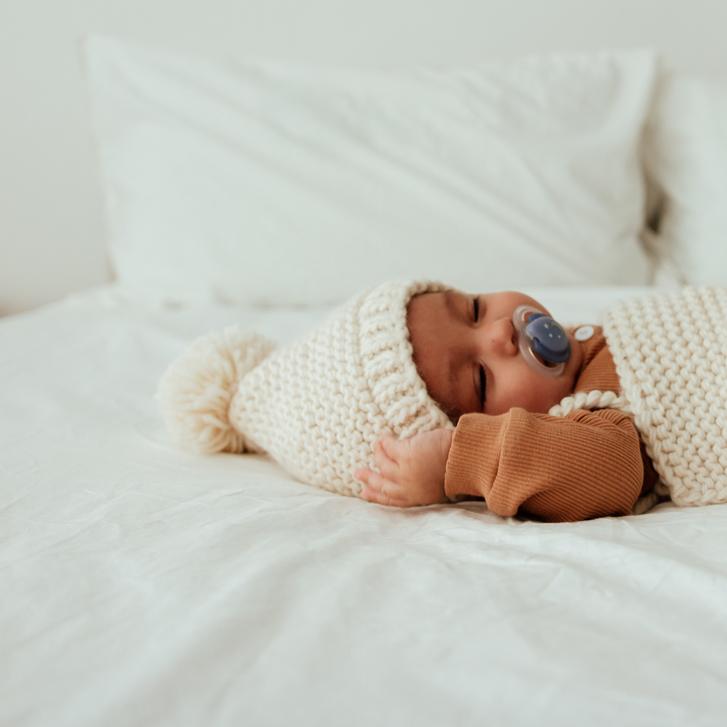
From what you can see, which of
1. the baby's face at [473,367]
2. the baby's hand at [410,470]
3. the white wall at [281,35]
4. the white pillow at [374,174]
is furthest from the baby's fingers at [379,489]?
the white wall at [281,35]

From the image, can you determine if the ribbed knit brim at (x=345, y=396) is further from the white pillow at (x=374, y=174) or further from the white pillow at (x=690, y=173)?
the white pillow at (x=690, y=173)

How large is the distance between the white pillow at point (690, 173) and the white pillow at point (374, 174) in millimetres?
71

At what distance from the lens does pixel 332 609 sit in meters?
0.56

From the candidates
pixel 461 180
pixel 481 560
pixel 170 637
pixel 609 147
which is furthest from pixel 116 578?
pixel 609 147

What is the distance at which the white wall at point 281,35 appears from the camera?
1982 millimetres

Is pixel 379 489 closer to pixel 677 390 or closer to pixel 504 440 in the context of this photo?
pixel 504 440

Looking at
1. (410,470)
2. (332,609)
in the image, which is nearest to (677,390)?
(410,470)

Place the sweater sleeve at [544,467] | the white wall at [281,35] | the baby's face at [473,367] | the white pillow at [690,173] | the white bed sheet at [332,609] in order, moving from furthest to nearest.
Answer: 1. the white wall at [281,35]
2. the white pillow at [690,173]
3. the baby's face at [473,367]
4. the sweater sleeve at [544,467]
5. the white bed sheet at [332,609]

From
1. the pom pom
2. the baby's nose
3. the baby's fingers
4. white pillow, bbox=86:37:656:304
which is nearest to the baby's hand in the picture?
the baby's fingers

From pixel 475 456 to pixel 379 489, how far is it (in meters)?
0.11

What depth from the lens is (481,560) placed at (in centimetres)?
66

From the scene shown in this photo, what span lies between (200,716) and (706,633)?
1.05ft

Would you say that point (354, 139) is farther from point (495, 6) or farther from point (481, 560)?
point (481, 560)

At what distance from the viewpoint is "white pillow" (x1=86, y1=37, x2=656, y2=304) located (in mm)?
1595
